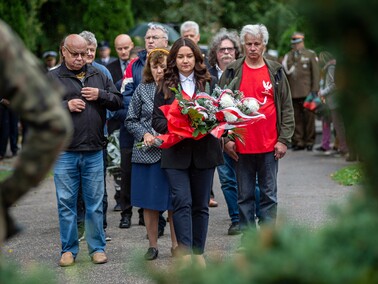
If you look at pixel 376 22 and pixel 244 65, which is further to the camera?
pixel 244 65

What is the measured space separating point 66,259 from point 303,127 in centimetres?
1252

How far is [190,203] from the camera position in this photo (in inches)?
328

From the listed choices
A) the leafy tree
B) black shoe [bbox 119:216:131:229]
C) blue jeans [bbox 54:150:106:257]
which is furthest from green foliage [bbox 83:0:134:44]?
blue jeans [bbox 54:150:106:257]

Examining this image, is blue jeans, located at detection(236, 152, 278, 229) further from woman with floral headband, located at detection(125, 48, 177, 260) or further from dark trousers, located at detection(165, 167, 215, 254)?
dark trousers, located at detection(165, 167, 215, 254)

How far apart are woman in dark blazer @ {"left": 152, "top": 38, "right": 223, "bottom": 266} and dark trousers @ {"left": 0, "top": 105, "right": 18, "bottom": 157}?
11.4 metres

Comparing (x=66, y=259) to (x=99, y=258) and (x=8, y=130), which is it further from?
(x=8, y=130)

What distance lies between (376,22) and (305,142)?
1803cm

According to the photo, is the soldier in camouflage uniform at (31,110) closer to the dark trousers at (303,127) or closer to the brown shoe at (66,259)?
the brown shoe at (66,259)

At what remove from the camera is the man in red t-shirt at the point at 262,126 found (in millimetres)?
9227

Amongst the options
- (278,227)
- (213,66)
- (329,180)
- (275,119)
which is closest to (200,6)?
(329,180)

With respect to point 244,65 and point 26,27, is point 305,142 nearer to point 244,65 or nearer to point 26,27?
point 26,27

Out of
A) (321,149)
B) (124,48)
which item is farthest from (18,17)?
(124,48)

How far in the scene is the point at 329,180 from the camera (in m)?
15.4

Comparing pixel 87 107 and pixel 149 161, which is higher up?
pixel 87 107
